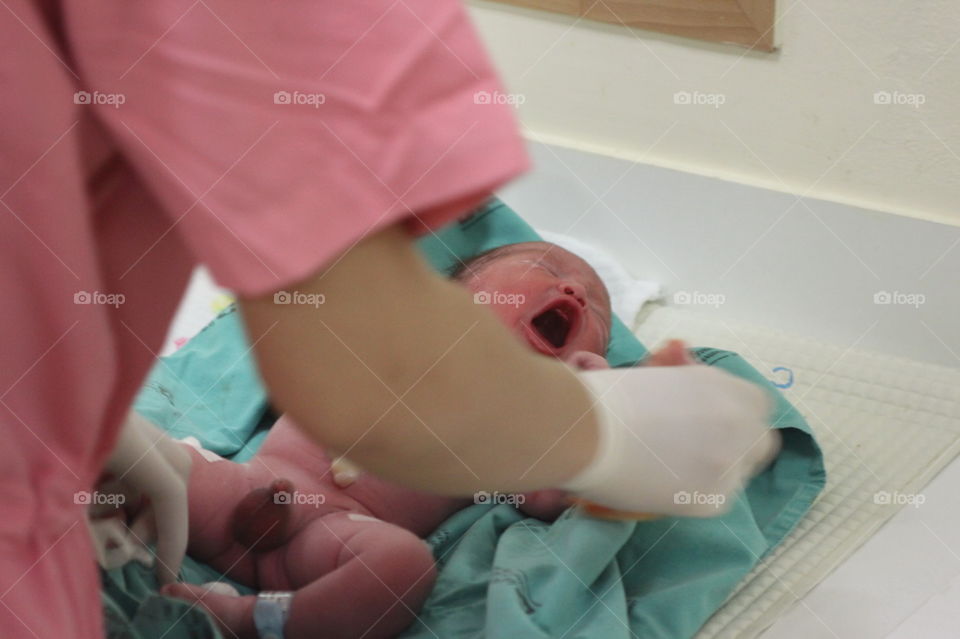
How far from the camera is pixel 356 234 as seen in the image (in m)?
0.51

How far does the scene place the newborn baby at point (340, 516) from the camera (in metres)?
1.13

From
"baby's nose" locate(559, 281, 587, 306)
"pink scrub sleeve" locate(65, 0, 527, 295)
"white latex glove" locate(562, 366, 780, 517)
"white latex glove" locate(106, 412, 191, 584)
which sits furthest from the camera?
"baby's nose" locate(559, 281, 587, 306)

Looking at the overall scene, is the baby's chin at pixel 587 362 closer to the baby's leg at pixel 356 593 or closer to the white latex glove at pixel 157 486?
the baby's leg at pixel 356 593

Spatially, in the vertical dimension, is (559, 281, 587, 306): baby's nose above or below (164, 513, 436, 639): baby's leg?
above

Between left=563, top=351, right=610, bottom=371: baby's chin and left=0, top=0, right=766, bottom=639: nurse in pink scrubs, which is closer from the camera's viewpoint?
left=0, top=0, right=766, bottom=639: nurse in pink scrubs

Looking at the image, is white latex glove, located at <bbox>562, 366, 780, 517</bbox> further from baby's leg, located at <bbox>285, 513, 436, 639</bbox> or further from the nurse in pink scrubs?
baby's leg, located at <bbox>285, 513, 436, 639</bbox>

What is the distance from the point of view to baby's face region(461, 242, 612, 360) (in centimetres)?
140

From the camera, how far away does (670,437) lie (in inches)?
34.5

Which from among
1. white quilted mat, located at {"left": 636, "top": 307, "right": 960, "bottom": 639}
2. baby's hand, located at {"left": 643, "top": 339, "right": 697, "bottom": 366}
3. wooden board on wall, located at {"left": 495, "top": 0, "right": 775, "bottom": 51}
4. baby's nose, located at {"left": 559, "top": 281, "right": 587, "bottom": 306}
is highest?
wooden board on wall, located at {"left": 495, "top": 0, "right": 775, "bottom": 51}

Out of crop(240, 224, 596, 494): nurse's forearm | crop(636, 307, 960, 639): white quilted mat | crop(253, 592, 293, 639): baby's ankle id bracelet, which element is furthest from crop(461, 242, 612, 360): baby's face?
crop(240, 224, 596, 494): nurse's forearm

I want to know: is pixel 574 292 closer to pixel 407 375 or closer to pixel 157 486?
pixel 157 486

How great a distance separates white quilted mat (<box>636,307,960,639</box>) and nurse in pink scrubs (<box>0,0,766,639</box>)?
0.68 metres

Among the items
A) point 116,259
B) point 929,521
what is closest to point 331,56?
point 116,259

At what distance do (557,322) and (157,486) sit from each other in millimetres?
546
